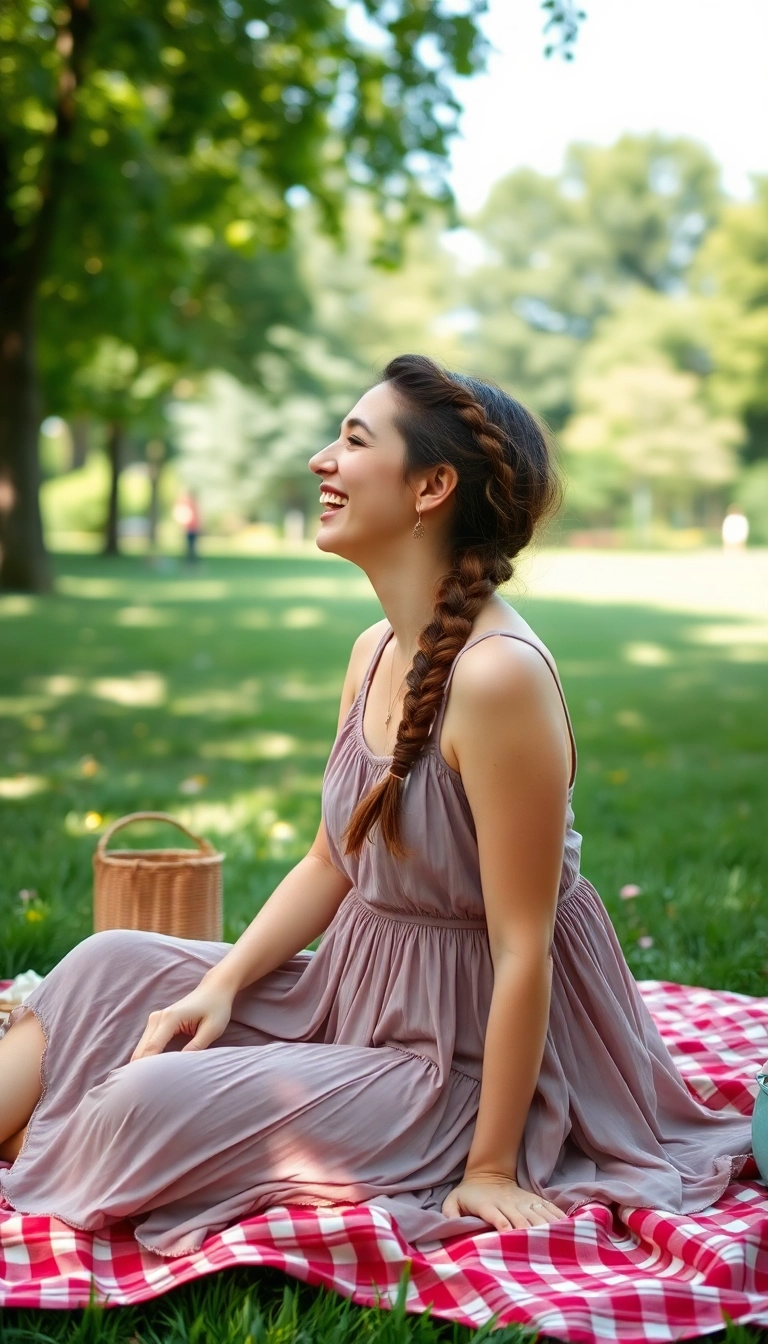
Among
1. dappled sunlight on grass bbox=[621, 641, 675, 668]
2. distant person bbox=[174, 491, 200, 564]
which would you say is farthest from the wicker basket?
distant person bbox=[174, 491, 200, 564]

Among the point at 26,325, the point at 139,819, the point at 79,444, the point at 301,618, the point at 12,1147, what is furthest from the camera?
the point at 79,444

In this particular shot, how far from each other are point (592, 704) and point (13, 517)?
8.51m

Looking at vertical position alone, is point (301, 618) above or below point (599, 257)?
below

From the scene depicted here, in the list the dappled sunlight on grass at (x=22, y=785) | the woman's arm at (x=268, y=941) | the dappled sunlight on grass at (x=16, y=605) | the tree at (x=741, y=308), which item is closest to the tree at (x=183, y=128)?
the dappled sunlight on grass at (x=16, y=605)

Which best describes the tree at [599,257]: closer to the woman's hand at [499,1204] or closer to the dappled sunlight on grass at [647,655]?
the dappled sunlight on grass at [647,655]

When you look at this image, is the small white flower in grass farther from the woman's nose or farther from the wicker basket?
the woman's nose

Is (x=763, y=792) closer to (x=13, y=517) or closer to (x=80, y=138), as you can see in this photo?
(x=80, y=138)

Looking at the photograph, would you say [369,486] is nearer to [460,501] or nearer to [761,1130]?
[460,501]

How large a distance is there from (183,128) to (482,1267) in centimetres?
1068

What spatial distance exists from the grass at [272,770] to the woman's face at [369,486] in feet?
4.51

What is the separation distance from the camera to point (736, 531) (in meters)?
47.2

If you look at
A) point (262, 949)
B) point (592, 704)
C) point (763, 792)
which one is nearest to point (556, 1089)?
point (262, 949)

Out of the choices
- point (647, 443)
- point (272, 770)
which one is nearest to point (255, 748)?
point (272, 770)

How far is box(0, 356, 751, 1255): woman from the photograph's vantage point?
2.46 metres
